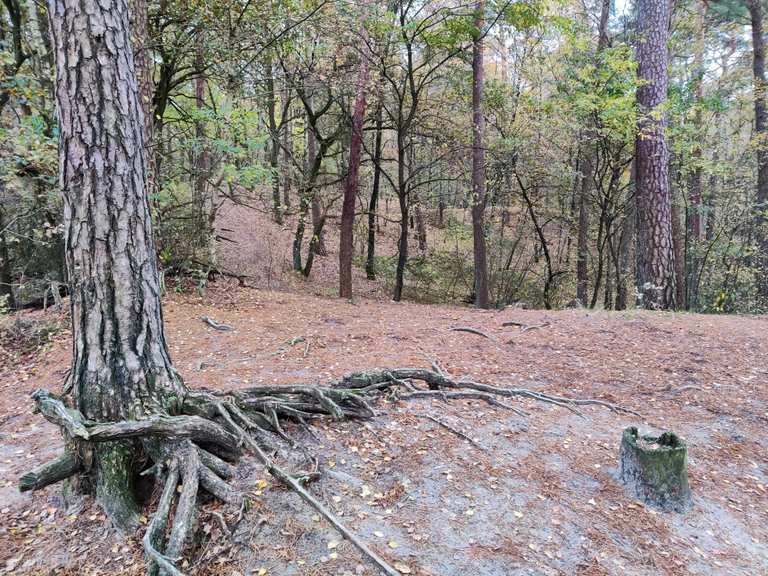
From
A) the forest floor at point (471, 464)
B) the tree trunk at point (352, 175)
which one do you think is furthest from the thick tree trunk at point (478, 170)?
the forest floor at point (471, 464)

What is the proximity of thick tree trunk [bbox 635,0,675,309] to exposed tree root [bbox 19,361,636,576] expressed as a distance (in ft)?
20.2

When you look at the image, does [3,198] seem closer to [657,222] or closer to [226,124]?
[226,124]

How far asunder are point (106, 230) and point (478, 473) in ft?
8.73

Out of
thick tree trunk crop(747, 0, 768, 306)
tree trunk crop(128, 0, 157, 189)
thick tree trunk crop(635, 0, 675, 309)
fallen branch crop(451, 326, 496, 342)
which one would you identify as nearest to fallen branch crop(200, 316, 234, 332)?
tree trunk crop(128, 0, 157, 189)

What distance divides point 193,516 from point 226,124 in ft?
21.4

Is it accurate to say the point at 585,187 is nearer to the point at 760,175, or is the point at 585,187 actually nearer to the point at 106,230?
the point at 760,175

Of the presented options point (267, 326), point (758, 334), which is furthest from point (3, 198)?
point (758, 334)

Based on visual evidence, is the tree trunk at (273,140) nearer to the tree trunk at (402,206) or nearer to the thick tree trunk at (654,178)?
the tree trunk at (402,206)

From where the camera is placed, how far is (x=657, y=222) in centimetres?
786

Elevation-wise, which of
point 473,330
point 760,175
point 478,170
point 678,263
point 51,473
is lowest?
point 51,473

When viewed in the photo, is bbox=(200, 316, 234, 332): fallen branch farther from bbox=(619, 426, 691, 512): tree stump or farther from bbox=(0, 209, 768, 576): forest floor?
bbox=(619, 426, 691, 512): tree stump

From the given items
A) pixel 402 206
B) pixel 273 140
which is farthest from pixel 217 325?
pixel 402 206

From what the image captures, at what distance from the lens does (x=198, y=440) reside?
2.79m

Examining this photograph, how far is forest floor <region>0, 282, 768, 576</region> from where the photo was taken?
2373 mm
